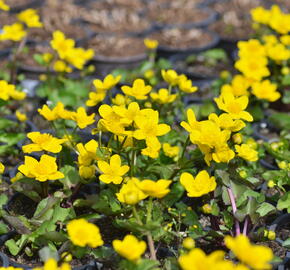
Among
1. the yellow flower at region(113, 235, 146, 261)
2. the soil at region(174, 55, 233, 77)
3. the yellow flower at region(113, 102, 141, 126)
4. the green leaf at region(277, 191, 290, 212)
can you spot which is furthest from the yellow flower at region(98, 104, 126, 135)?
the soil at region(174, 55, 233, 77)

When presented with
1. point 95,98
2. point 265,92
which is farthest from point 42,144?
point 265,92

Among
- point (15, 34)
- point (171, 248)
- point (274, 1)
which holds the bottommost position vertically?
point (274, 1)

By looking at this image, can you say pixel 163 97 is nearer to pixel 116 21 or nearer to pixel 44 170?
pixel 44 170

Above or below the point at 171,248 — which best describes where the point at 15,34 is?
above

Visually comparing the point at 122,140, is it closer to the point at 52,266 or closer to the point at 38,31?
the point at 52,266

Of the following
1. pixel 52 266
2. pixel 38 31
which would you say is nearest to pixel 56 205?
pixel 52 266
